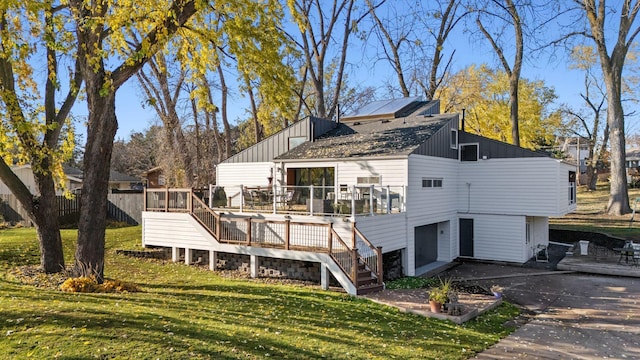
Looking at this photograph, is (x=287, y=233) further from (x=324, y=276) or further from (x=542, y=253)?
(x=542, y=253)

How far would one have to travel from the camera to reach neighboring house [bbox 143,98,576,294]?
44.4 ft

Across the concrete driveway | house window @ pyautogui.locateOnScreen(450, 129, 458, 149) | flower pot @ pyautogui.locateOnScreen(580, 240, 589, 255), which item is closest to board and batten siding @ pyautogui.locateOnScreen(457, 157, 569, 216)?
house window @ pyautogui.locateOnScreen(450, 129, 458, 149)

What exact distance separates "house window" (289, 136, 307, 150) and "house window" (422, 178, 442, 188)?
6048mm

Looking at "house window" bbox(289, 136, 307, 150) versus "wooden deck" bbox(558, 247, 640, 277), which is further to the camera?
"house window" bbox(289, 136, 307, 150)

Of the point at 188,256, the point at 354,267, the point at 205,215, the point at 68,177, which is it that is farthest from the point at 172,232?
the point at 68,177

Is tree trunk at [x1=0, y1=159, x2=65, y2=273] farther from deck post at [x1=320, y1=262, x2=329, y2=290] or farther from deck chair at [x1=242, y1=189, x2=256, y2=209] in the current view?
deck post at [x1=320, y1=262, x2=329, y2=290]

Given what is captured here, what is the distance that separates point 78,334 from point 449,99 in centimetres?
3486

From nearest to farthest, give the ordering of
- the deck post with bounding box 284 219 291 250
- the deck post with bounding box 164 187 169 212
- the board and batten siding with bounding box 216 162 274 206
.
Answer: the deck post with bounding box 284 219 291 250, the deck post with bounding box 164 187 169 212, the board and batten siding with bounding box 216 162 274 206

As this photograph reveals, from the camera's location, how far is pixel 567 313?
11.2 meters

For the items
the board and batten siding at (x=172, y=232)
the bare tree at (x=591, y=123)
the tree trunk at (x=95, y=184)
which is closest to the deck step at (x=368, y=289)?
the board and batten siding at (x=172, y=232)

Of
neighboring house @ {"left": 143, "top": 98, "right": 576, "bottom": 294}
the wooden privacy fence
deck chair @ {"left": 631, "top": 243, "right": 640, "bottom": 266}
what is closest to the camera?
neighboring house @ {"left": 143, "top": 98, "right": 576, "bottom": 294}

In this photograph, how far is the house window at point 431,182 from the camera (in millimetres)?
16453

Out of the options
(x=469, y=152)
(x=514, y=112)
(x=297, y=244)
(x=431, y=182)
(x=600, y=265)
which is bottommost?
(x=600, y=265)

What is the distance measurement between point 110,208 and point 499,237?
2137cm
